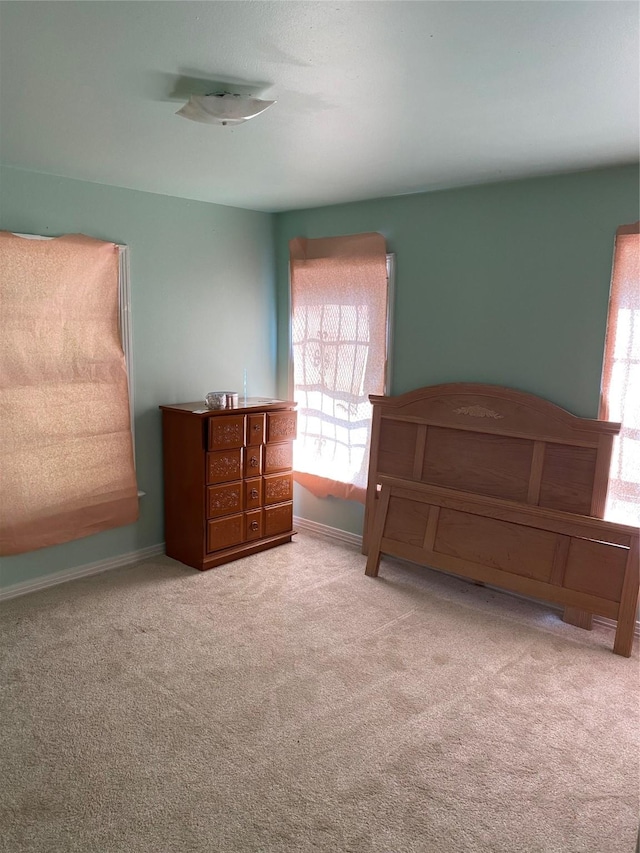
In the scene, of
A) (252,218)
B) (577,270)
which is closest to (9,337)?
(252,218)

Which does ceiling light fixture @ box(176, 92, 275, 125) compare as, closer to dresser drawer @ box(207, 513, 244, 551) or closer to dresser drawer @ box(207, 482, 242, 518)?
dresser drawer @ box(207, 482, 242, 518)

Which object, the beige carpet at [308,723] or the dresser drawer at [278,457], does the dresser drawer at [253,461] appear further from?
the beige carpet at [308,723]

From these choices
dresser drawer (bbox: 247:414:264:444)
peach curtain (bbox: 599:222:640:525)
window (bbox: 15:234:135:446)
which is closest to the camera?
peach curtain (bbox: 599:222:640:525)

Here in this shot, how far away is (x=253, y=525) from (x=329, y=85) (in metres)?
2.75

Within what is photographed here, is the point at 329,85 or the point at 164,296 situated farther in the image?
the point at 164,296

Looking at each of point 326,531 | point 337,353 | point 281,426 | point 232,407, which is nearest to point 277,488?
point 281,426

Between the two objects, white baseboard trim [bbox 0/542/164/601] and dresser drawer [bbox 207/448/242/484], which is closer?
white baseboard trim [bbox 0/542/164/601]

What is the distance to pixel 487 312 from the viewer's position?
138 inches

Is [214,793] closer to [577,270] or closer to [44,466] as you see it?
[44,466]

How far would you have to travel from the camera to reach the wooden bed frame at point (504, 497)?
9.86ft

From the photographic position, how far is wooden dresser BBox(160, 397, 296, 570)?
3.75 m

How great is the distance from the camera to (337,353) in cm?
420

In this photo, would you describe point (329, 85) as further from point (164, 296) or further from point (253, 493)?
point (253, 493)

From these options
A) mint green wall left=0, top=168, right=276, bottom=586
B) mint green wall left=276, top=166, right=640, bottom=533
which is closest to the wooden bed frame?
mint green wall left=276, top=166, right=640, bottom=533
